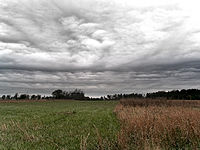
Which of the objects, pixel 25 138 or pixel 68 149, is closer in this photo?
pixel 68 149

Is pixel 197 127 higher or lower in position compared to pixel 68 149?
higher

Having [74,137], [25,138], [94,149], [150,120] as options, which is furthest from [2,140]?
[150,120]

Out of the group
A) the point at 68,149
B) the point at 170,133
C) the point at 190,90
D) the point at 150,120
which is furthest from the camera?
the point at 190,90

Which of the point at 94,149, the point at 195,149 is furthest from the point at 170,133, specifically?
the point at 94,149

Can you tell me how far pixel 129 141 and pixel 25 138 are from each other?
16.9ft

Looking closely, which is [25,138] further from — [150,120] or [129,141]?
[150,120]

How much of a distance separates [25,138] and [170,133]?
22.8 ft

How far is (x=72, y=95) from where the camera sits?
148 m

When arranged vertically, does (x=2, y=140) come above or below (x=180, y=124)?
below

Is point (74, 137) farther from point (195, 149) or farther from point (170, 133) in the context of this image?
point (195, 149)

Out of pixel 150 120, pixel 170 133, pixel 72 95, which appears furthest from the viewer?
pixel 72 95

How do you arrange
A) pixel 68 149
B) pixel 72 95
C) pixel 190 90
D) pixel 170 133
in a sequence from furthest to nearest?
pixel 72 95 → pixel 190 90 → pixel 170 133 → pixel 68 149

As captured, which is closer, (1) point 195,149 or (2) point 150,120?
(1) point 195,149

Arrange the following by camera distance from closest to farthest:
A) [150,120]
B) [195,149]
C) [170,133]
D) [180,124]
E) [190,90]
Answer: [195,149], [170,133], [180,124], [150,120], [190,90]
